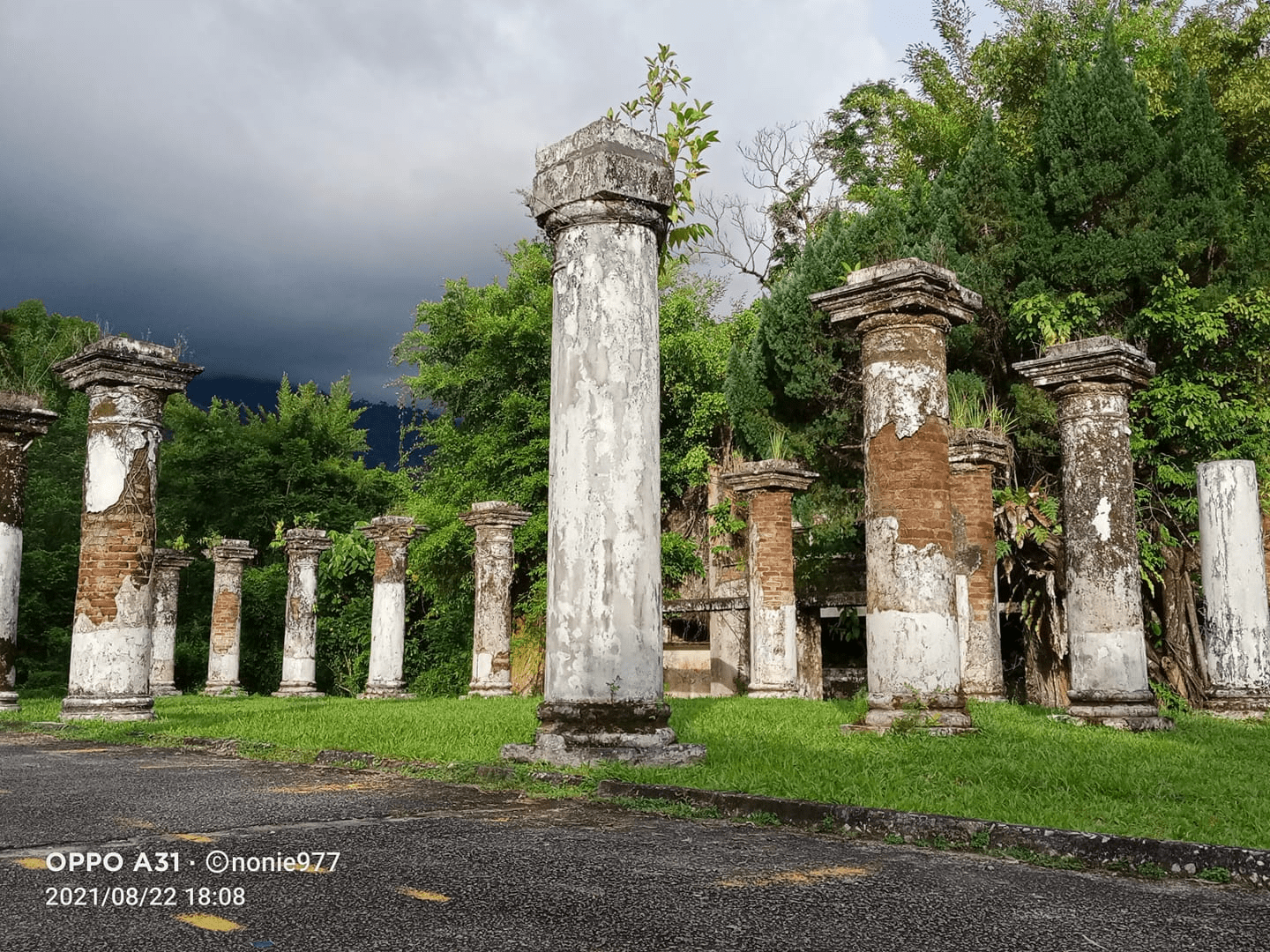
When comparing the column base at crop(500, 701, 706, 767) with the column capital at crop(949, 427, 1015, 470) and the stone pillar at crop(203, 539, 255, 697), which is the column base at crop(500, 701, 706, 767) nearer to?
the column capital at crop(949, 427, 1015, 470)

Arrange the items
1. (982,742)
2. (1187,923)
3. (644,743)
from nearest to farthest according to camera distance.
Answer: (1187,923)
(644,743)
(982,742)

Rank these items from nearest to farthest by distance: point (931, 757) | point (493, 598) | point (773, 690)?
point (931, 757) → point (773, 690) → point (493, 598)

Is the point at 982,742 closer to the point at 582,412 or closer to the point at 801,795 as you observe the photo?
the point at 801,795

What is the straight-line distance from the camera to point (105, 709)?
11562mm

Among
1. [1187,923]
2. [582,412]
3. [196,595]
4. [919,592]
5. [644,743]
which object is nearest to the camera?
[1187,923]

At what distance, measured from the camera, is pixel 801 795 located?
5.70m

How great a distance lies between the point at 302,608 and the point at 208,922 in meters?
20.8

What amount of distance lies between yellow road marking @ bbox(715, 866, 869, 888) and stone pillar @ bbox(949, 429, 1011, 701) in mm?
10733

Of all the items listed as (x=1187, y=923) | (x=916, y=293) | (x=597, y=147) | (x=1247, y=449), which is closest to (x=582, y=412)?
(x=597, y=147)

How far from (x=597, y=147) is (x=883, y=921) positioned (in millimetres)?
5768

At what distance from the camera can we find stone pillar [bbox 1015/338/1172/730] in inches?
442

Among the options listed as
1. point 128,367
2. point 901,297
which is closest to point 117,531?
point 128,367

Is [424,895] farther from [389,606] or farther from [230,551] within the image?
[230,551]

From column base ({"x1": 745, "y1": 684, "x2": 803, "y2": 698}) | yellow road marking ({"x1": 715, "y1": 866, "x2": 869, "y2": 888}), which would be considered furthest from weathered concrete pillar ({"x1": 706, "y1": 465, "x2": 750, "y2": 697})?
yellow road marking ({"x1": 715, "y1": 866, "x2": 869, "y2": 888})
